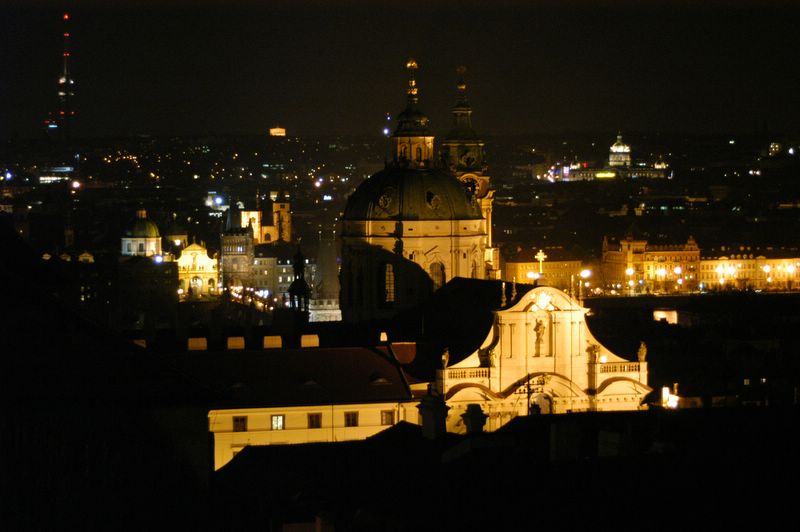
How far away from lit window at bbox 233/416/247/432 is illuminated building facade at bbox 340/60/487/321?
23.4 metres

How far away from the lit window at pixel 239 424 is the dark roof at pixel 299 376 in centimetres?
47

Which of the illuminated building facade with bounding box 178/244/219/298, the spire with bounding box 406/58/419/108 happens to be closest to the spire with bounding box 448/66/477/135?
the spire with bounding box 406/58/419/108

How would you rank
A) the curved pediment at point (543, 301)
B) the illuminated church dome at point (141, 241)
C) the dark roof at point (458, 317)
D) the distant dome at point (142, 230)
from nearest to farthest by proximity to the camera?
the curved pediment at point (543, 301) < the dark roof at point (458, 317) < the illuminated church dome at point (141, 241) < the distant dome at point (142, 230)

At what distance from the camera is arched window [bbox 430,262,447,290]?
86125mm

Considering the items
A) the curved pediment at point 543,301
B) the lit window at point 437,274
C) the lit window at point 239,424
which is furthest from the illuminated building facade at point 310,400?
the lit window at point 437,274

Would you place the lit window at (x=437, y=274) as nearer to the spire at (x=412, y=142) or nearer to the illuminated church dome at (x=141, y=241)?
the spire at (x=412, y=142)

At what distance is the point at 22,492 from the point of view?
2852 centimetres

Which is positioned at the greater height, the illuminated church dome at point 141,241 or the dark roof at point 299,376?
the illuminated church dome at point 141,241

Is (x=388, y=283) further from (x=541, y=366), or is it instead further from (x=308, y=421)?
(x=308, y=421)

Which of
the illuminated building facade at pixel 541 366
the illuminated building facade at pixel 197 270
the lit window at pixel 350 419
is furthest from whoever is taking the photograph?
the illuminated building facade at pixel 197 270

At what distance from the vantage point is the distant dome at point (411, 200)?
87250 millimetres

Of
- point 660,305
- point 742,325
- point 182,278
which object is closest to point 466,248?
point 742,325

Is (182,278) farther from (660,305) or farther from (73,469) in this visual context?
(73,469)

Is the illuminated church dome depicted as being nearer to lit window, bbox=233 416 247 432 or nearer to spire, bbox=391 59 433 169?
spire, bbox=391 59 433 169
